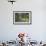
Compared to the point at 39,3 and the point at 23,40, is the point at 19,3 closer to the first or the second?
the point at 39,3

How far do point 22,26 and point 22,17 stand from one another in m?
0.37

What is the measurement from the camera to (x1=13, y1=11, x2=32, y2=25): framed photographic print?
17.6ft

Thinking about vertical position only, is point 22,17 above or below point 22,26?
above

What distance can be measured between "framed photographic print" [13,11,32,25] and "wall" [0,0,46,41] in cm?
12

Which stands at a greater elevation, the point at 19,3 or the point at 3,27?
the point at 19,3

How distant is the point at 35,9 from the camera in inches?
211


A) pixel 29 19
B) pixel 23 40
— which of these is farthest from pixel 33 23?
pixel 23 40

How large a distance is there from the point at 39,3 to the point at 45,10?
1.23ft

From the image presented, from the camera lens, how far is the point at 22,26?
5375mm

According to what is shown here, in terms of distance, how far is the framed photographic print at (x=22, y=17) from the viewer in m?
5.36

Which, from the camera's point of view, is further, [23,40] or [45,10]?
[45,10]

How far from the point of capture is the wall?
5352mm

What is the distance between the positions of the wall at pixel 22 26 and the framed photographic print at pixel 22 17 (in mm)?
122

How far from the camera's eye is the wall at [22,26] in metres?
5.35
